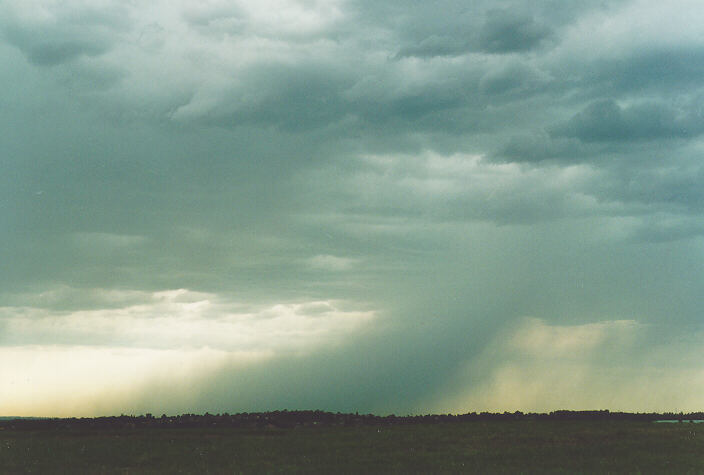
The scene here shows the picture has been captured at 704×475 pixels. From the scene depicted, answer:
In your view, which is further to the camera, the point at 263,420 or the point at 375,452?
the point at 263,420

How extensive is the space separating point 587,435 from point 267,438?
34.1 metres

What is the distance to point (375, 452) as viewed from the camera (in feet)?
211

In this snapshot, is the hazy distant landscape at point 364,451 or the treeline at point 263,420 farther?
the treeline at point 263,420

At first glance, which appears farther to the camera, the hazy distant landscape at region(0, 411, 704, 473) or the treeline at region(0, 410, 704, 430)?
the treeline at region(0, 410, 704, 430)

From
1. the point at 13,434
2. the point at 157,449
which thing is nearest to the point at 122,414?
the point at 13,434

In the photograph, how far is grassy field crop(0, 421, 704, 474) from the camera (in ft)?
178

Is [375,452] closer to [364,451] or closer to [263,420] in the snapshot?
[364,451]

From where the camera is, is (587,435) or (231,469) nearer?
(231,469)

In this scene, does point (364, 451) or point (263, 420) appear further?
point (263, 420)

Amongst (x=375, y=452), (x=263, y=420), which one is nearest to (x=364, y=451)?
(x=375, y=452)

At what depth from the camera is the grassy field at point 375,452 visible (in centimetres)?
5438

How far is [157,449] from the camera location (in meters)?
69.9

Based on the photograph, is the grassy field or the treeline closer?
the grassy field

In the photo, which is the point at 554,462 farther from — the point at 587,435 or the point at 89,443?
the point at 89,443
